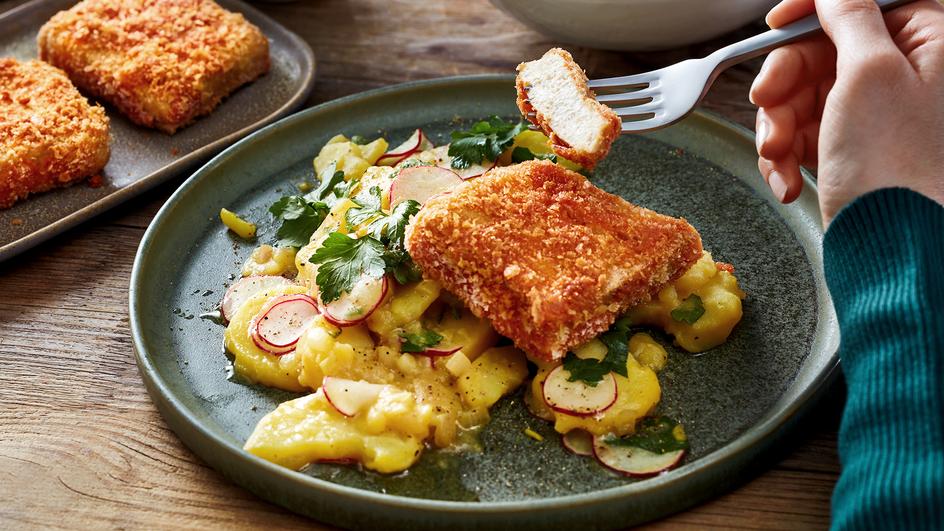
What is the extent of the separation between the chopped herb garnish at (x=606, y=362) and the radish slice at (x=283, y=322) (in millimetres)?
793

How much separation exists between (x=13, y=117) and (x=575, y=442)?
265 cm

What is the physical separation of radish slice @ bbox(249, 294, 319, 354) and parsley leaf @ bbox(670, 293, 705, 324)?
42.7 inches

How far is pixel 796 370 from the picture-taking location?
2709mm

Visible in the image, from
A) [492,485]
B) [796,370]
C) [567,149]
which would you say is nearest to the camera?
[492,485]

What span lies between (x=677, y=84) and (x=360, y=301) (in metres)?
1.25

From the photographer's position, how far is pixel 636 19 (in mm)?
3928

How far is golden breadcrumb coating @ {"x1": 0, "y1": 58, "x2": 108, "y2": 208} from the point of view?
3555 mm

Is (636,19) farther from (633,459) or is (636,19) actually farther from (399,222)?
(633,459)

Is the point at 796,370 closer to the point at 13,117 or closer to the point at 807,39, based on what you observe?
the point at 807,39

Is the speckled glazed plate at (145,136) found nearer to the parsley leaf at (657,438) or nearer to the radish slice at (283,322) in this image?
the radish slice at (283,322)

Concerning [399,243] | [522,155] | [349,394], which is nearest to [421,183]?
[399,243]

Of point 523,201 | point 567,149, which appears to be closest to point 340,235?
point 523,201

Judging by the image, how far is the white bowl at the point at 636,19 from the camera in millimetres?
3873

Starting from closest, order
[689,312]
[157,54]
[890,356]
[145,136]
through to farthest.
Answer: [890,356] → [689,312] → [145,136] → [157,54]
